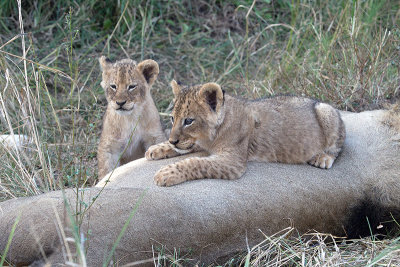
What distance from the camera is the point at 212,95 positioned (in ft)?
14.1

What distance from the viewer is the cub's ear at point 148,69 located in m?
5.43

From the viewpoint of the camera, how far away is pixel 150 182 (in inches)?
164

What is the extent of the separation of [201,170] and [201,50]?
13.7ft

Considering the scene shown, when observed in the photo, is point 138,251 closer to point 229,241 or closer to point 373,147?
point 229,241

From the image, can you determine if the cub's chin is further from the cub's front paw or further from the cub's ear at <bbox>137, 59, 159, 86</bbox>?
the cub's front paw

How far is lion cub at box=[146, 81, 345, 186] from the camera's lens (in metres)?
4.23

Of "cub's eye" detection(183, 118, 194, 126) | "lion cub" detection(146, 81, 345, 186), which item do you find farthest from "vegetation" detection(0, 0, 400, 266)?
"cub's eye" detection(183, 118, 194, 126)

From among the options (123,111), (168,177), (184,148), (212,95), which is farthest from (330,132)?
(123,111)

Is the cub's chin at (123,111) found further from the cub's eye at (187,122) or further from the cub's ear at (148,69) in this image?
the cub's eye at (187,122)

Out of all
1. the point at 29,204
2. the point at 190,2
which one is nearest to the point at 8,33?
the point at 190,2

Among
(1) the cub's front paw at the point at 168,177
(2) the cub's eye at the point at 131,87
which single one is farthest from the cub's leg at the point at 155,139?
(1) the cub's front paw at the point at 168,177

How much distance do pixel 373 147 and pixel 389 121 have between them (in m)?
0.32

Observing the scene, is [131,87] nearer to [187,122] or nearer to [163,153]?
[163,153]

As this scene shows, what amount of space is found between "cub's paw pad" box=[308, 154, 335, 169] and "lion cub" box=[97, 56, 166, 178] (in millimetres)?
1434
